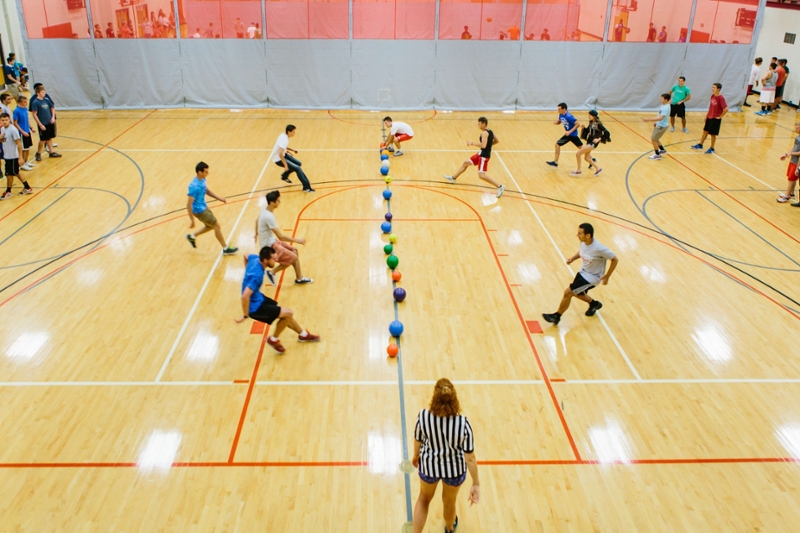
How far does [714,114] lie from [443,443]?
1672cm

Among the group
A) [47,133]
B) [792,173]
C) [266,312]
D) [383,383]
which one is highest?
[47,133]

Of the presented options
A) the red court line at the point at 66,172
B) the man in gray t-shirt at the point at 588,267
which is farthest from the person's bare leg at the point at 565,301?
the red court line at the point at 66,172

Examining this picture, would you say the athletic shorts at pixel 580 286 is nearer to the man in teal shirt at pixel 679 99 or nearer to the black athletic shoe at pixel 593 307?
the black athletic shoe at pixel 593 307

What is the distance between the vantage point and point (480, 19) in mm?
22500

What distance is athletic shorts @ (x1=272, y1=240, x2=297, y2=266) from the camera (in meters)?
9.87

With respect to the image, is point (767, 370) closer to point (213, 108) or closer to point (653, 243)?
point (653, 243)

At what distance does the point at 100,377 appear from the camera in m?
8.43

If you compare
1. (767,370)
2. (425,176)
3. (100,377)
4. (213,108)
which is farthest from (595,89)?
(100,377)

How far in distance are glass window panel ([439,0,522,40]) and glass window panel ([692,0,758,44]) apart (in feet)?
21.9

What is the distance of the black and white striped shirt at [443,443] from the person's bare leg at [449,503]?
0.90 ft

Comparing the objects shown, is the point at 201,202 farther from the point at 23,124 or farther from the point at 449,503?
the point at 23,124

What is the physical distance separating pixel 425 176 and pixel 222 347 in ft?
27.8

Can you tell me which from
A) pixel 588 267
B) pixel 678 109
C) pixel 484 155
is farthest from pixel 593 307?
pixel 678 109

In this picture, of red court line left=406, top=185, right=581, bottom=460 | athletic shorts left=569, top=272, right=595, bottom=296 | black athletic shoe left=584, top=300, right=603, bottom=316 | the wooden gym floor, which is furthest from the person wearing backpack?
athletic shorts left=569, top=272, right=595, bottom=296
